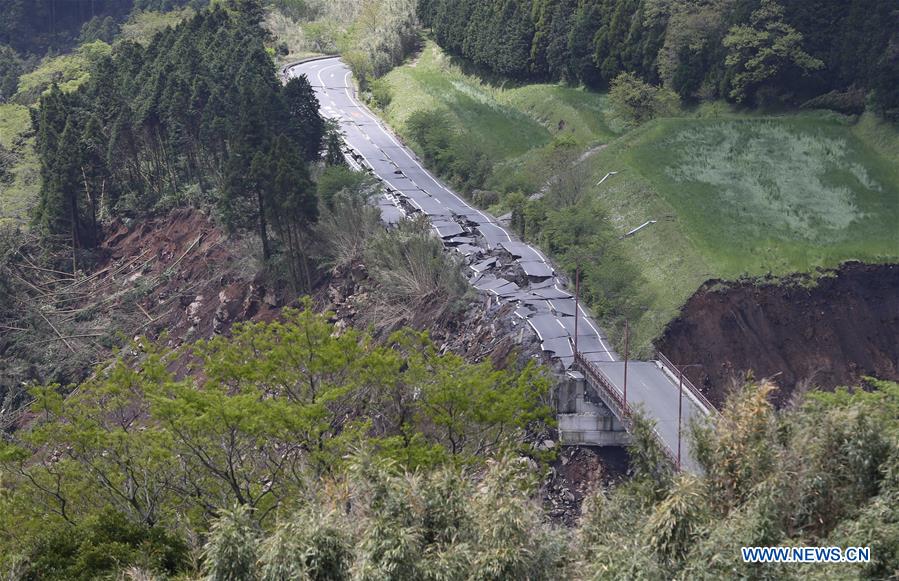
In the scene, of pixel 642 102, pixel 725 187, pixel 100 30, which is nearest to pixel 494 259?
pixel 725 187

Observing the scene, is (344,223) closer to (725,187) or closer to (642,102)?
(725,187)

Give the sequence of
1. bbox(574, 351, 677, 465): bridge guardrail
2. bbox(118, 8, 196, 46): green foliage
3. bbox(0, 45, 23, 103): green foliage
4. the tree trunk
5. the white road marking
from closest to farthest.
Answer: bbox(574, 351, 677, 465): bridge guardrail, the white road marking, the tree trunk, bbox(118, 8, 196, 46): green foliage, bbox(0, 45, 23, 103): green foliage

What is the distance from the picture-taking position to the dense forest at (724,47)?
188ft

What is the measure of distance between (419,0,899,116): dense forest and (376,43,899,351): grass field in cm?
174

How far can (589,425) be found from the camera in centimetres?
3534

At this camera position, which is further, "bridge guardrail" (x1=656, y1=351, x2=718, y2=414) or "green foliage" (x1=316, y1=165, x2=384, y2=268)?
"green foliage" (x1=316, y1=165, x2=384, y2=268)

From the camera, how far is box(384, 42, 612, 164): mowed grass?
63344mm

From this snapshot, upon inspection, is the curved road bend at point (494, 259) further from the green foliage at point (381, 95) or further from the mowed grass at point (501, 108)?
the mowed grass at point (501, 108)

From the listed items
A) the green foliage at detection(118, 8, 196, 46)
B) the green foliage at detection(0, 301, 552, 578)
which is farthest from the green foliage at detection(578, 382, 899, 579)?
the green foliage at detection(118, 8, 196, 46)

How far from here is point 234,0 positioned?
7556 cm

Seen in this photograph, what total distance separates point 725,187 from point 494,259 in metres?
13.4

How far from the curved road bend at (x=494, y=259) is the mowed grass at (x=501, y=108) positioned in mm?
3097

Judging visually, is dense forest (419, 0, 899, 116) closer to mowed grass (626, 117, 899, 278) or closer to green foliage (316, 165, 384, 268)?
mowed grass (626, 117, 899, 278)

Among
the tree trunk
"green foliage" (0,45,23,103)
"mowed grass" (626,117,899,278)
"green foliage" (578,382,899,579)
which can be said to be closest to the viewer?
"green foliage" (578,382,899,579)
